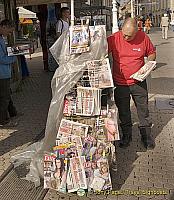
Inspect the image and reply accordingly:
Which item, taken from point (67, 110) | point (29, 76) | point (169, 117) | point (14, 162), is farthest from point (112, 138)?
point (29, 76)

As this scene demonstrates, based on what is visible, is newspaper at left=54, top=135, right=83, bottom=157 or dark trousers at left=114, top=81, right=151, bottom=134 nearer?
newspaper at left=54, top=135, right=83, bottom=157

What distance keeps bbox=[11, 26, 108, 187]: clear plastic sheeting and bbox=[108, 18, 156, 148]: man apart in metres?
0.59

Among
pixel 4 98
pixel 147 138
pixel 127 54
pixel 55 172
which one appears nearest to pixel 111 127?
pixel 55 172

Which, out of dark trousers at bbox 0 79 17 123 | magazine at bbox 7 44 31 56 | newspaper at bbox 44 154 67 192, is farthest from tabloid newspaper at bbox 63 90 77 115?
dark trousers at bbox 0 79 17 123

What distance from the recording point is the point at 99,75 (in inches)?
160

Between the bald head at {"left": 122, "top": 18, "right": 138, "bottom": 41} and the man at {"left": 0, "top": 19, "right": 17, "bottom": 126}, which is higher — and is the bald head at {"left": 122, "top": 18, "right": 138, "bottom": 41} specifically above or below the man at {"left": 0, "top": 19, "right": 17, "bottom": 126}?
above

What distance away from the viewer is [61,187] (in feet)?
13.1

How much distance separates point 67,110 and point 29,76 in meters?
8.04

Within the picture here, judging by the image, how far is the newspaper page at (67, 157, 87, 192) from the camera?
3.90 metres

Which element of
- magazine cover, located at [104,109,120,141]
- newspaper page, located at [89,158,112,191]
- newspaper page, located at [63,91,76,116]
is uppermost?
newspaper page, located at [63,91,76,116]

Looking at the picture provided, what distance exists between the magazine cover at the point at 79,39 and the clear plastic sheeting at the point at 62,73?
70 millimetres

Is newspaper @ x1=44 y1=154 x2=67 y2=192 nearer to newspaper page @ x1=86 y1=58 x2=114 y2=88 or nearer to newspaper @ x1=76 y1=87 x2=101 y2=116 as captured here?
newspaper @ x1=76 y1=87 x2=101 y2=116

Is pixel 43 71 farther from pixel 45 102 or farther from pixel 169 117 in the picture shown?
pixel 169 117

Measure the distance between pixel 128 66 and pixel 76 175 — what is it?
1.68 meters
